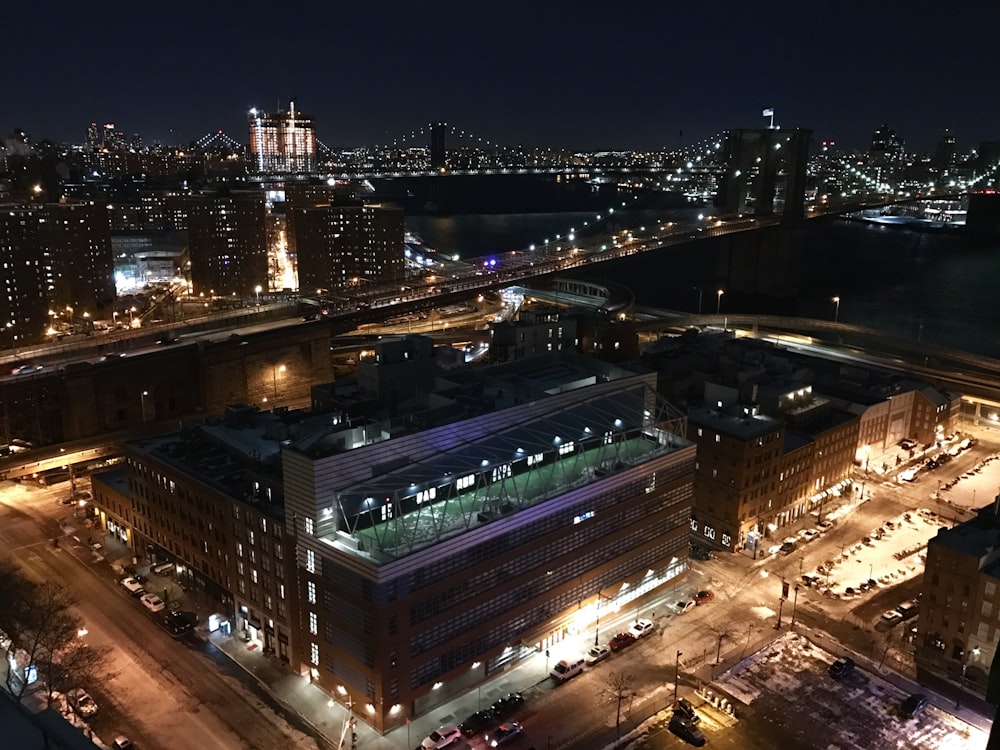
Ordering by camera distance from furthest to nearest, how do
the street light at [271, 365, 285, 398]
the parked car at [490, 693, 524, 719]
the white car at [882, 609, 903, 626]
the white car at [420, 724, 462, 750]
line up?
the street light at [271, 365, 285, 398], the white car at [882, 609, 903, 626], the parked car at [490, 693, 524, 719], the white car at [420, 724, 462, 750]

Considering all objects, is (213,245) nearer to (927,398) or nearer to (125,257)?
(125,257)

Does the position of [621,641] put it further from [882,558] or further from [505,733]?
[882,558]

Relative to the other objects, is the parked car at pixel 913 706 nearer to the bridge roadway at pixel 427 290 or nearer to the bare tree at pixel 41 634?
the bare tree at pixel 41 634

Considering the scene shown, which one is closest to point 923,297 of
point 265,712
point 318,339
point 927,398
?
point 927,398

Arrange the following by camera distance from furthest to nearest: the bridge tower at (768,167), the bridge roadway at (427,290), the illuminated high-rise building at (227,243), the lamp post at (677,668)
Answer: the bridge tower at (768,167) → the illuminated high-rise building at (227,243) → the bridge roadway at (427,290) → the lamp post at (677,668)

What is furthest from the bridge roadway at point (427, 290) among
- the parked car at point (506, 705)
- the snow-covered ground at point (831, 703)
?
the snow-covered ground at point (831, 703)

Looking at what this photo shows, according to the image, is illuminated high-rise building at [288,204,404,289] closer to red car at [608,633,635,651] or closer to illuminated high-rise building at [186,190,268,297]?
illuminated high-rise building at [186,190,268,297]

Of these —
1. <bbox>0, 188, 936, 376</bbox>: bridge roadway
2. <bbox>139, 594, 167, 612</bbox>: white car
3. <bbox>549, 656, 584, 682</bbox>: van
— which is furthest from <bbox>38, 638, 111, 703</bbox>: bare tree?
<bbox>0, 188, 936, 376</bbox>: bridge roadway
